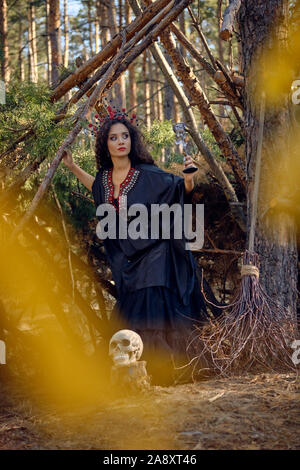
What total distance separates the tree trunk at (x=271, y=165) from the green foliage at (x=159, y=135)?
1312mm

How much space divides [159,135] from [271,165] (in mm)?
1548

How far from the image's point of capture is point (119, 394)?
3361 millimetres

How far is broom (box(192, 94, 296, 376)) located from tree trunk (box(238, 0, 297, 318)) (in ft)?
0.75

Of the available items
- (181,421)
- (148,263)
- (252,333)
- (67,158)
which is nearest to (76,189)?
(67,158)

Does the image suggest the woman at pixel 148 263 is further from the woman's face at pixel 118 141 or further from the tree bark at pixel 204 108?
the tree bark at pixel 204 108

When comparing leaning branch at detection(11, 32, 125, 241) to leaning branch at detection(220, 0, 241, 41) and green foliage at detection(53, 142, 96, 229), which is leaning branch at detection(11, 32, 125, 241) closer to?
green foliage at detection(53, 142, 96, 229)

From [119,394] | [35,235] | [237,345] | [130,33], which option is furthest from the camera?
[35,235]

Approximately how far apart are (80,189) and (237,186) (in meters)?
1.63

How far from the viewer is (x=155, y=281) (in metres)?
4.16

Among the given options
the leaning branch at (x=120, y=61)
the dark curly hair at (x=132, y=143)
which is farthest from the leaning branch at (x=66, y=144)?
A: the dark curly hair at (x=132, y=143)

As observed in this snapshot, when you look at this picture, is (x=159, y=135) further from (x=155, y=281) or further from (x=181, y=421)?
(x=181, y=421)

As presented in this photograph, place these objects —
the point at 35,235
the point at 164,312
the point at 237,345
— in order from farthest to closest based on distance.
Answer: the point at 35,235 → the point at 164,312 → the point at 237,345
